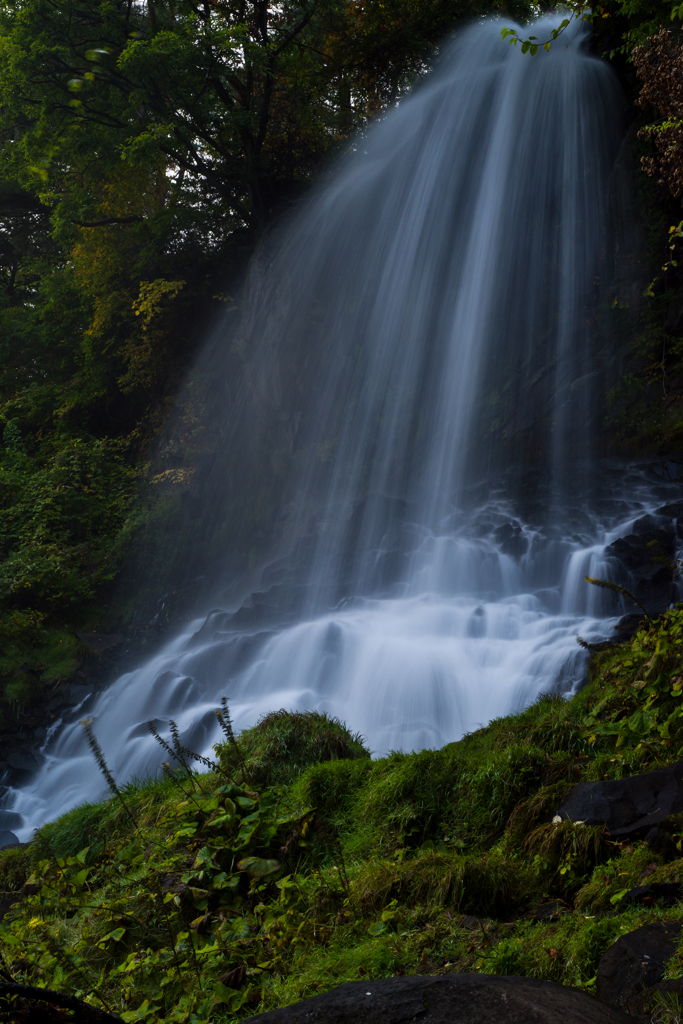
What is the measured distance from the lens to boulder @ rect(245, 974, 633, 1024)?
161cm

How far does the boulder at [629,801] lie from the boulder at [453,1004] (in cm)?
132

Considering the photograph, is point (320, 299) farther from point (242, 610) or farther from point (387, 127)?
point (242, 610)

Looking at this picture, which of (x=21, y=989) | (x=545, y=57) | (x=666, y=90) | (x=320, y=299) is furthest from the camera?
(x=320, y=299)

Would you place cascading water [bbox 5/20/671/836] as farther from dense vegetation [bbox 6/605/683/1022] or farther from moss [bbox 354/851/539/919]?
moss [bbox 354/851/539/919]

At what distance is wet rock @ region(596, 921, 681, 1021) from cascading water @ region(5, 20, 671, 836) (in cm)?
431

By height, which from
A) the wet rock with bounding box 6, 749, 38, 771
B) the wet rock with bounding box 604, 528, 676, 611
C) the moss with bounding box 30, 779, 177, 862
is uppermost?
the wet rock with bounding box 604, 528, 676, 611

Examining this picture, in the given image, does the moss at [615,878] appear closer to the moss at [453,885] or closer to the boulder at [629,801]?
the boulder at [629,801]

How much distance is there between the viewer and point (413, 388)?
1278 centimetres

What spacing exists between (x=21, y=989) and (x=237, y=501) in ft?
43.6

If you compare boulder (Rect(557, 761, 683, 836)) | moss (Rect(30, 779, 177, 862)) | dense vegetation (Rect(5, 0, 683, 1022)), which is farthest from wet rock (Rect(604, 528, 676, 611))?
moss (Rect(30, 779, 177, 862))

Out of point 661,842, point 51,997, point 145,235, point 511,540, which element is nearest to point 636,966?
point 661,842

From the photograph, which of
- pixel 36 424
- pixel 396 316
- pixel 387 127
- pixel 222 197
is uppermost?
pixel 387 127

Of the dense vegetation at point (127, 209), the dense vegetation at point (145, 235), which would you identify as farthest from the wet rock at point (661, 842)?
the dense vegetation at point (127, 209)

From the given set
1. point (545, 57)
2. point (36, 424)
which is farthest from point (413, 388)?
point (36, 424)
